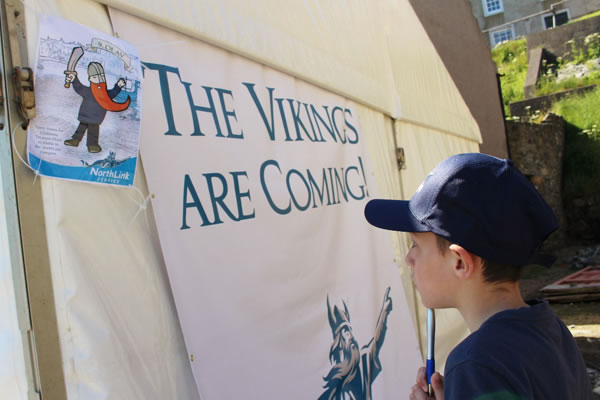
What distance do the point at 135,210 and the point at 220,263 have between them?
34 centimetres

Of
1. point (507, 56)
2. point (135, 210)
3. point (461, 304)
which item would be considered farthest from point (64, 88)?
point (507, 56)

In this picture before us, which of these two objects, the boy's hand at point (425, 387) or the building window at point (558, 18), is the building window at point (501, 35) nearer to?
the building window at point (558, 18)

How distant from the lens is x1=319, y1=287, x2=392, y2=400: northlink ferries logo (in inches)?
79.4

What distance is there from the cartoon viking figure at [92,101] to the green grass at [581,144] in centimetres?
1225

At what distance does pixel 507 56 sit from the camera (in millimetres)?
20578

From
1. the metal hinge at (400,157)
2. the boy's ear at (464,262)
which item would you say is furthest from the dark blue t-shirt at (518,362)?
the metal hinge at (400,157)

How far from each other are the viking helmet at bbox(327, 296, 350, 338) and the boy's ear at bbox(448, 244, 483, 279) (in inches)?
42.6

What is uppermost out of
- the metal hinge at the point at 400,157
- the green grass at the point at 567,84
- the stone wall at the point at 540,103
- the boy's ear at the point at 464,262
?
the green grass at the point at 567,84

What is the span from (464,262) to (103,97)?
1.01 m

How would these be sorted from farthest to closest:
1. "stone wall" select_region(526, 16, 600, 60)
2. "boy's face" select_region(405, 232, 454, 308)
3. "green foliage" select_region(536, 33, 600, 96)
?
1. "stone wall" select_region(526, 16, 600, 60)
2. "green foliage" select_region(536, 33, 600, 96)
3. "boy's face" select_region(405, 232, 454, 308)

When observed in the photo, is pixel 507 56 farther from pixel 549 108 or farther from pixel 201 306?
pixel 201 306

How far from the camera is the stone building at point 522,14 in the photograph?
80.7 ft

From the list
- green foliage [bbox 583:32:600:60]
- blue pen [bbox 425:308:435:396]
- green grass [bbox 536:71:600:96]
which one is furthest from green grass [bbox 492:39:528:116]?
blue pen [bbox 425:308:435:396]

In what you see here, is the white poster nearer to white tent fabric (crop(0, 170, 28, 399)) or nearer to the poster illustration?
the poster illustration
